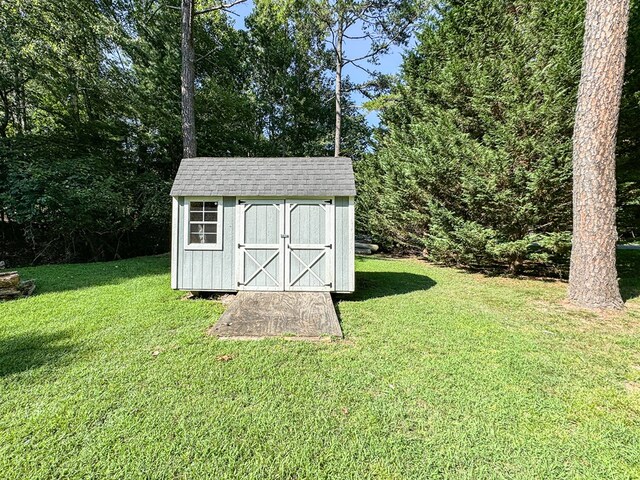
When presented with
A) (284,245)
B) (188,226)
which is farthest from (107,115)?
(284,245)

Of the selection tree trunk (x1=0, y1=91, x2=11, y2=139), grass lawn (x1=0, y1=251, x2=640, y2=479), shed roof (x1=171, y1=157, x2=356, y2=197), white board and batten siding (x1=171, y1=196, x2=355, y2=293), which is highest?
tree trunk (x1=0, y1=91, x2=11, y2=139)

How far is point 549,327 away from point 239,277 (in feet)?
16.8

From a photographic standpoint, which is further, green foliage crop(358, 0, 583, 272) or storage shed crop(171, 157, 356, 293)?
green foliage crop(358, 0, 583, 272)

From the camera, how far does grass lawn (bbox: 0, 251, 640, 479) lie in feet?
6.21

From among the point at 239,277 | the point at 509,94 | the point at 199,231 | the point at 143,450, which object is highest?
the point at 509,94

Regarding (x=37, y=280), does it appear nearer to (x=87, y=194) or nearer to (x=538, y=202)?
(x=87, y=194)

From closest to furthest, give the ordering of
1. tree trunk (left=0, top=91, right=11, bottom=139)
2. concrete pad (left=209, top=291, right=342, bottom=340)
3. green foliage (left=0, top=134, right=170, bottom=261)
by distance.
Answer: concrete pad (left=209, top=291, right=342, bottom=340), green foliage (left=0, top=134, right=170, bottom=261), tree trunk (left=0, top=91, right=11, bottom=139)

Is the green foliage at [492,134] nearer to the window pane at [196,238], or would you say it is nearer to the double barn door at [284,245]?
the double barn door at [284,245]

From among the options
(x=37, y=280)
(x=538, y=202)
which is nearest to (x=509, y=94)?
(x=538, y=202)

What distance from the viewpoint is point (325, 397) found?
8.38ft

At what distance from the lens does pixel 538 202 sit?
Result: 682cm

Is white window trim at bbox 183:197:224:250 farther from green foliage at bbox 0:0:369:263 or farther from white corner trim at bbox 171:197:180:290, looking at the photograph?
green foliage at bbox 0:0:369:263

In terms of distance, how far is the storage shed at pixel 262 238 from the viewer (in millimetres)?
5578

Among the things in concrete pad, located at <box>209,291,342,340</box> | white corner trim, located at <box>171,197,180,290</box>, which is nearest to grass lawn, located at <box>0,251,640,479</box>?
concrete pad, located at <box>209,291,342,340</box>
